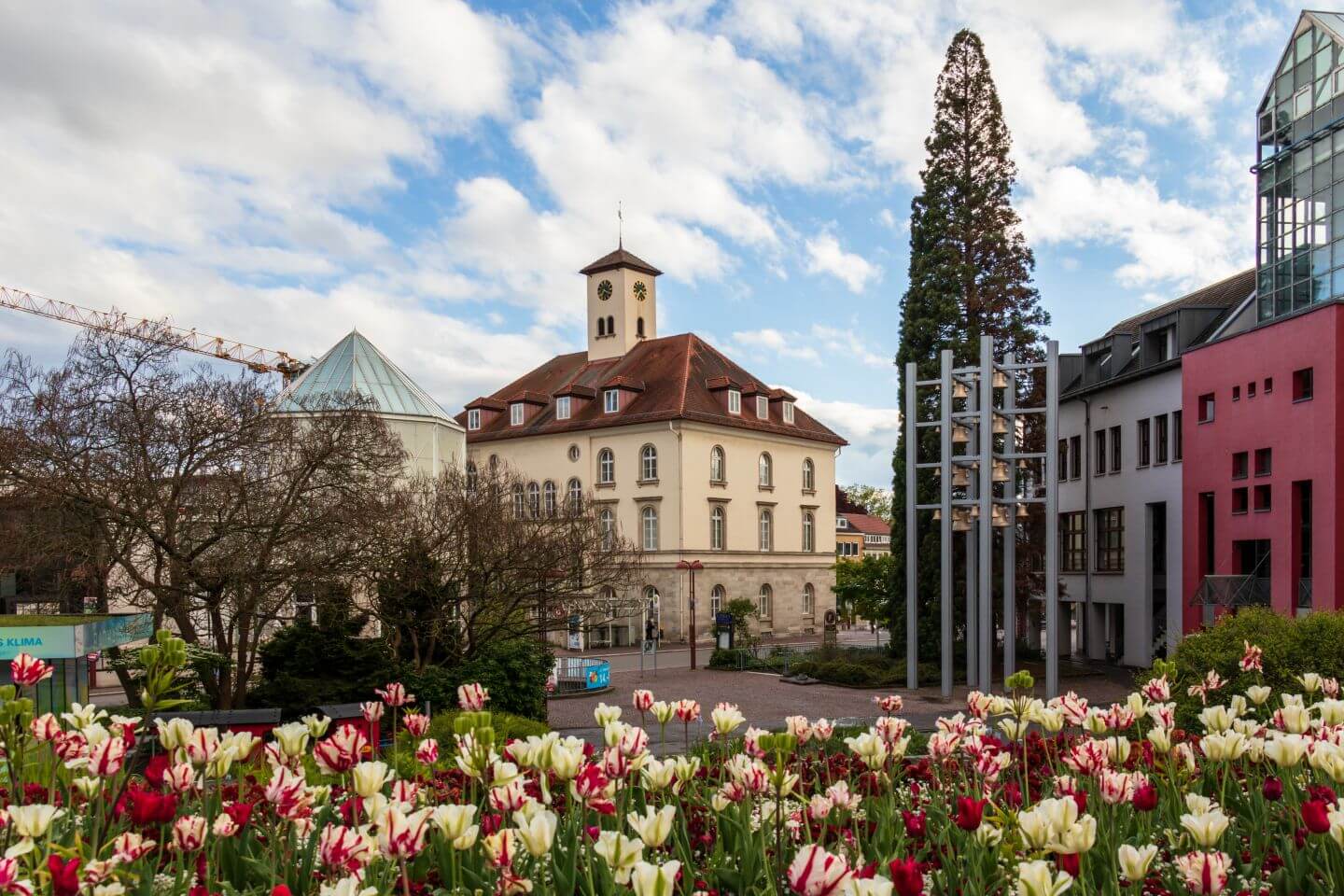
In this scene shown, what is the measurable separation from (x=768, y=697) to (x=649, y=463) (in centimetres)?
2655

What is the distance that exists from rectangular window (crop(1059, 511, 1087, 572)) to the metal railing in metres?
10.6

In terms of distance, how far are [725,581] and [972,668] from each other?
28814 millimetres

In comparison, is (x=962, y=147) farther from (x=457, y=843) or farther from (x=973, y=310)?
(x=457, y=843)

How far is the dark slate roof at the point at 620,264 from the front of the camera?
65.7 meters

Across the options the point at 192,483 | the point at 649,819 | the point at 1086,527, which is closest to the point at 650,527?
the point at 1086,527

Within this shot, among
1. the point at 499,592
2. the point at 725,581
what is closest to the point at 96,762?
the point at 499,592

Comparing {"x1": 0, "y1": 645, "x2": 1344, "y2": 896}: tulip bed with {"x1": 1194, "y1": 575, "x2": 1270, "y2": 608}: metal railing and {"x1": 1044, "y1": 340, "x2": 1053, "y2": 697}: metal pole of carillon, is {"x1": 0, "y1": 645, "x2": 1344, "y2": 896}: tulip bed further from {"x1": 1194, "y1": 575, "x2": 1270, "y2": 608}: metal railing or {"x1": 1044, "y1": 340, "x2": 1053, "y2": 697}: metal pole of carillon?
{"x1": 1194, "y1": 575, "x2": 1270, "y2": 608}: metal railing

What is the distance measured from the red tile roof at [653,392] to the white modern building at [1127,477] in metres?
17.1

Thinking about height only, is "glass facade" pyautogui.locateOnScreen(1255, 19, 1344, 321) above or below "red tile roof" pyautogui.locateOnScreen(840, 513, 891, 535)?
above

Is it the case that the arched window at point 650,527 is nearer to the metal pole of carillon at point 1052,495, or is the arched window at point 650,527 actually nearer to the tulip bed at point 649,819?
the metal pole of carillon at point 1052,495

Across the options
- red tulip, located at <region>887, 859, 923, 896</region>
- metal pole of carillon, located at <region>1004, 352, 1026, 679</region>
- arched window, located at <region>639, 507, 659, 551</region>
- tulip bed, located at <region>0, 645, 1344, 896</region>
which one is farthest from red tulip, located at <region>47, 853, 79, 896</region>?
arched window, located at <region>639, 507, 659, 551</region>

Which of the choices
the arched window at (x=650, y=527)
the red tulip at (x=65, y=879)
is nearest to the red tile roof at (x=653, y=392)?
the arched window at (x=650, y=527)

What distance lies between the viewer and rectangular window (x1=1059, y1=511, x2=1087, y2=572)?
45.4 meters

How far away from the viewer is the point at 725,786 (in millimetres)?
4832
